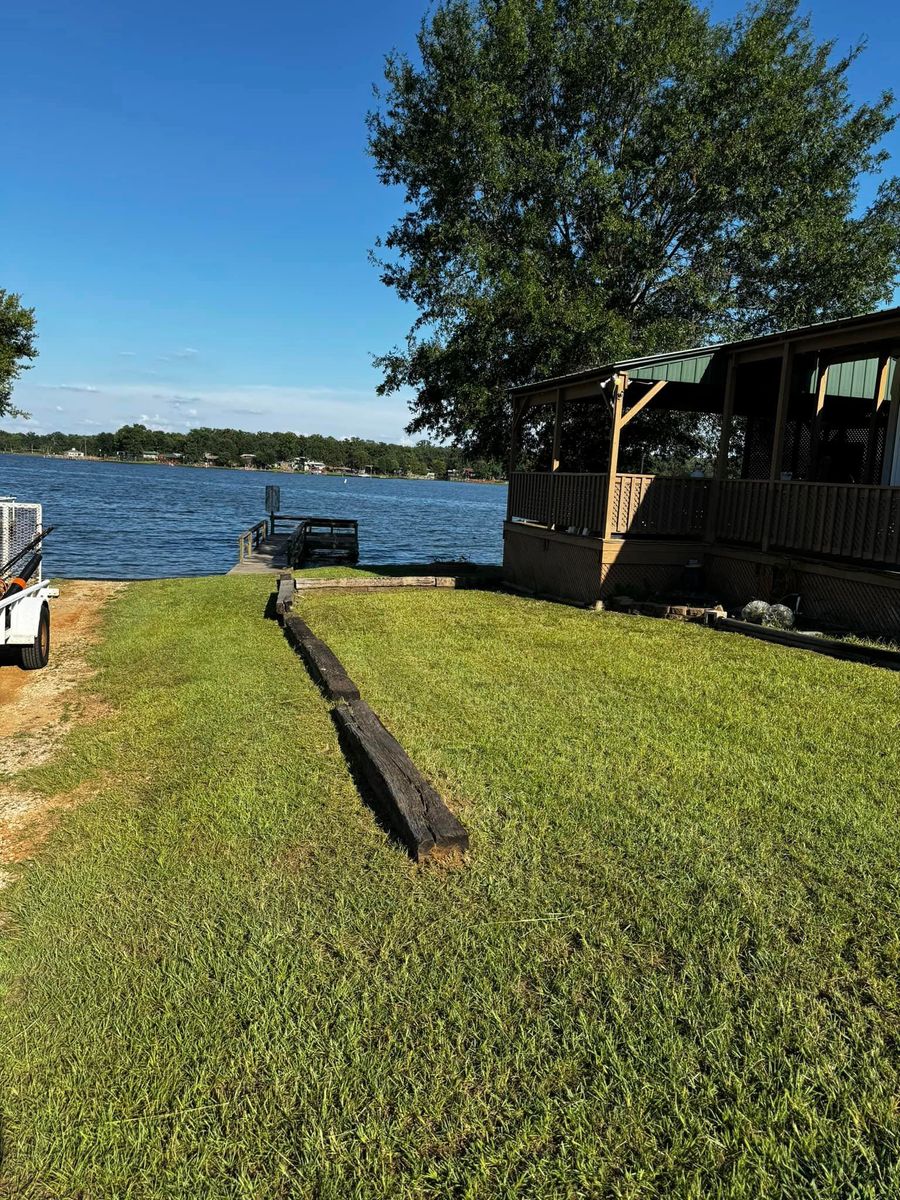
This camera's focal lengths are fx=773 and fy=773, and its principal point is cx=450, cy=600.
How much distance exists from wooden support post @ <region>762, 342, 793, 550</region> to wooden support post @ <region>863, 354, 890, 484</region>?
216 centimetres

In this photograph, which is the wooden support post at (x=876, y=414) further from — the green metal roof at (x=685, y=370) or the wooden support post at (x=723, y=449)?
the green metal roof at (x=685, y=370)

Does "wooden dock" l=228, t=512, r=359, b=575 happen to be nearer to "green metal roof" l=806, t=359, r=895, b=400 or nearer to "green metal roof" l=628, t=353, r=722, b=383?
"green metal roof" l=628, t=353, r=722, b=383

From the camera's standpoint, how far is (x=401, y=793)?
4.40 m

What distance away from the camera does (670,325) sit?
774 inches

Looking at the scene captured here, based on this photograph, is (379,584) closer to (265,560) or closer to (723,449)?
(723,449)

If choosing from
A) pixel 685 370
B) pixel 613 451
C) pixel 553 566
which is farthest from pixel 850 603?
pixel 553 566

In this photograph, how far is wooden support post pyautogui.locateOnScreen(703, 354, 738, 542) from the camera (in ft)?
40.1

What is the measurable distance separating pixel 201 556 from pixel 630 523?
70.6 feet

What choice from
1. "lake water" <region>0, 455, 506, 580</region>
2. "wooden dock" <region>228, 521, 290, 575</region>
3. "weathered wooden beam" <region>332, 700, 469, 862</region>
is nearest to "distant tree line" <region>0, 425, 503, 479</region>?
"lake water" <region>0, 455, 506, 580</region>

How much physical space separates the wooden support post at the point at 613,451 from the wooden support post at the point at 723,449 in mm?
1610

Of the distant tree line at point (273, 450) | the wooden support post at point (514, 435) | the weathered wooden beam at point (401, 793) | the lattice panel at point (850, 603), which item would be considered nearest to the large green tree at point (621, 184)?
the wooden support post at point (514, 435)

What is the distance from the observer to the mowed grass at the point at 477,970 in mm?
2330

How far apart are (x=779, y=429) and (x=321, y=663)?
290 inches

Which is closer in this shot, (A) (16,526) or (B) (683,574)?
(A) (16,526)
